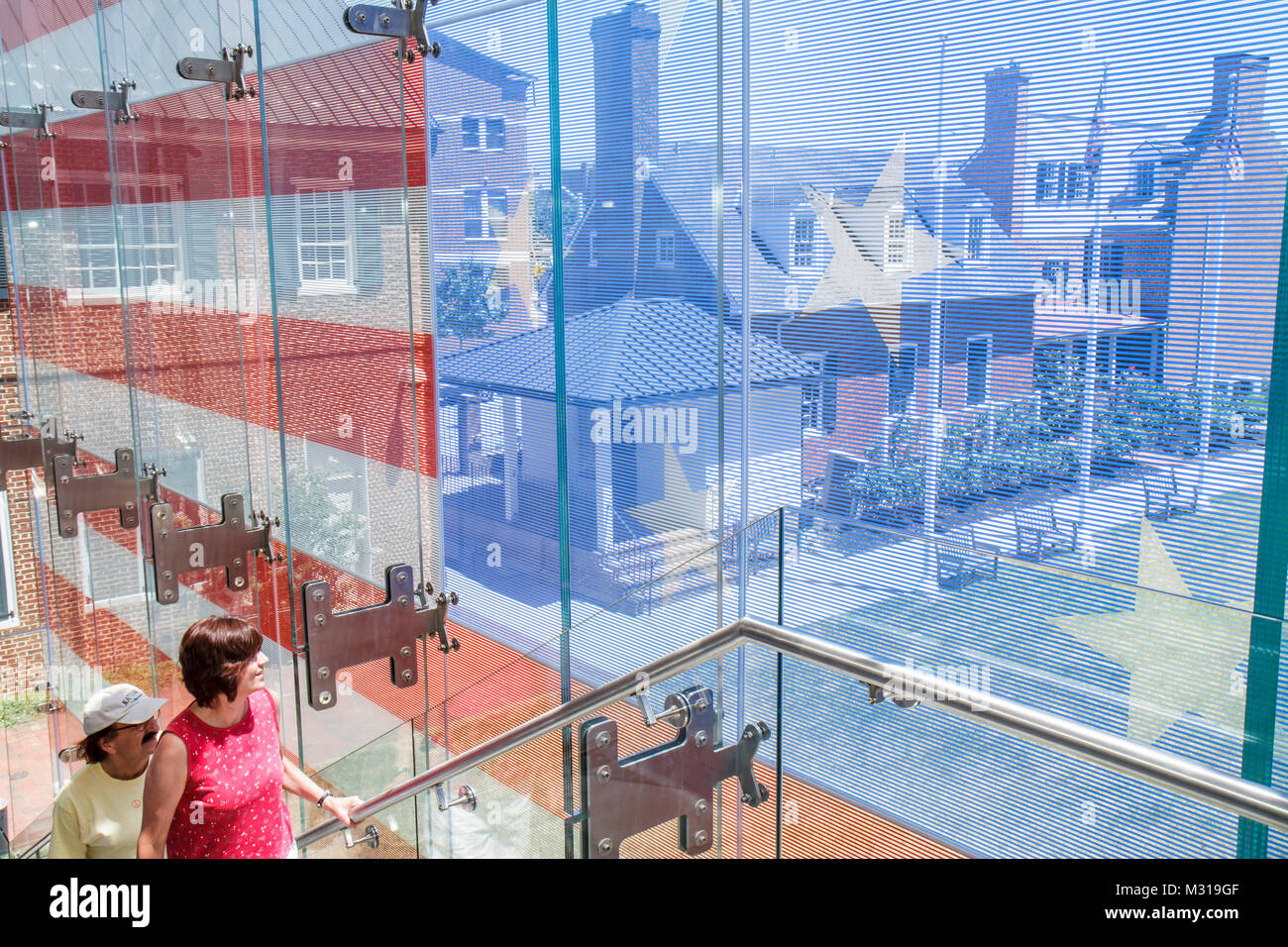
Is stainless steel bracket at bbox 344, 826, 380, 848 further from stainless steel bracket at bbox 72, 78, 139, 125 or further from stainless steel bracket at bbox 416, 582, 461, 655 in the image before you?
stainless steel bracket at bbox 72, 78, 139, 125

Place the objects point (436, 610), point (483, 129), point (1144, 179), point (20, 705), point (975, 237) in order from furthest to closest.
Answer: point (20, 705) → point (483, 129) → point (436, 610) → point (975, 237) → point (1144, 179)

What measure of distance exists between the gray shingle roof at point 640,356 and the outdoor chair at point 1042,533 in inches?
33.1

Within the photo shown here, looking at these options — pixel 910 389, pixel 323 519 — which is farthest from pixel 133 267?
pixel 910 389

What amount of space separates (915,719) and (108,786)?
1643 mm

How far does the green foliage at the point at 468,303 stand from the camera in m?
4.96

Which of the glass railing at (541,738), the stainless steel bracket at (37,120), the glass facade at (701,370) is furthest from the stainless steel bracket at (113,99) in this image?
the glass railing at (541,738)

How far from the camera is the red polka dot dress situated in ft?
6.95

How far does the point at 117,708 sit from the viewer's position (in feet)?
7.48

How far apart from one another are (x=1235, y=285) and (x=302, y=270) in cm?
243

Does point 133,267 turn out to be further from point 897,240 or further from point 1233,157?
point 1233,157

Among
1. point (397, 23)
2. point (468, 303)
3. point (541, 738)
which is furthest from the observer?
point (468, 303)

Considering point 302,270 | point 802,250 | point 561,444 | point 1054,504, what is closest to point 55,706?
point 561,444

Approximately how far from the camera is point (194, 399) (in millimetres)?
3758
